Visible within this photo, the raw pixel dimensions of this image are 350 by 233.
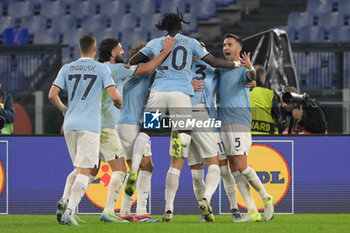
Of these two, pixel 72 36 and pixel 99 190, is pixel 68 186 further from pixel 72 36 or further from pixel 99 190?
pixel 72 36

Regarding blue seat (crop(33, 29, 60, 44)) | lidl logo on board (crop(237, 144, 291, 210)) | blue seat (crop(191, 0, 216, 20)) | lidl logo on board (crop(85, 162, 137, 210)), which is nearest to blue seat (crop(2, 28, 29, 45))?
blue seat (crop(33, 29, 60, 44))

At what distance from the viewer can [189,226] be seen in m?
6.69

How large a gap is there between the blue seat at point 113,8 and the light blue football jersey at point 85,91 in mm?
9643

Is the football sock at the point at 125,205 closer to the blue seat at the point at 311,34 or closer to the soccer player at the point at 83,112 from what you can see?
the soccer player at the point at 83,112

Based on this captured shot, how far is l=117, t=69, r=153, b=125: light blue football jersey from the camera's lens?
723 centimetres

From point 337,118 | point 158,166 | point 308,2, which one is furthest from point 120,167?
point 308,2

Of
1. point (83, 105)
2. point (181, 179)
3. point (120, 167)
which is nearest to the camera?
point (83, 105)

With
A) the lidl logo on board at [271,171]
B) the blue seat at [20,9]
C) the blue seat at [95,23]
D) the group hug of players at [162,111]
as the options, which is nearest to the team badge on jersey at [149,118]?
the group hug of players at [162,111]

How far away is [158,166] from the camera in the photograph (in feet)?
28.1

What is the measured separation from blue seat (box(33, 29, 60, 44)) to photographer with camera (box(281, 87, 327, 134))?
8.29 m

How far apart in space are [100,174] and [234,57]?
2.30m

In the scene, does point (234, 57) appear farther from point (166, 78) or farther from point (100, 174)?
point (100, 174)

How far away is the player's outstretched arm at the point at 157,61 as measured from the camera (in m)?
6.93

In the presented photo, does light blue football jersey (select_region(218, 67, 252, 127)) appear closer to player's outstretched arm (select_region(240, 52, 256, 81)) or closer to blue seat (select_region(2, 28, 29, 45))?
player's outstretched arm (select_region(240, 52, 256, 81))
